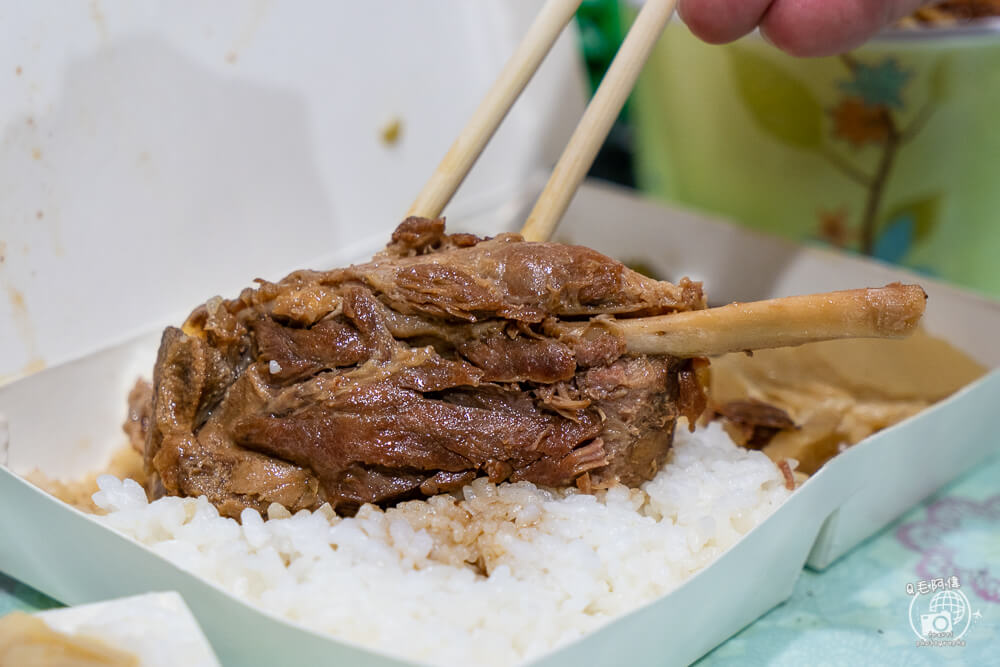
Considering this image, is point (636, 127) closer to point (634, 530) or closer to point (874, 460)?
point (874, 460)

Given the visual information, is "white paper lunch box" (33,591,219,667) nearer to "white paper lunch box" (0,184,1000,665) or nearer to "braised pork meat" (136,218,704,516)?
"white paper lunch box" (0,184,1000,665)

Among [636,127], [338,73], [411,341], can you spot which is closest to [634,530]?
[411,341]

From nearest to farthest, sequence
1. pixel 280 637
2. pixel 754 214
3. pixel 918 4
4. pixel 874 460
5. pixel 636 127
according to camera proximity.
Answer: pixel 280 637 < pixel 874 460 < pixel 918 4 < pixel 754 214 < pixel 636 127

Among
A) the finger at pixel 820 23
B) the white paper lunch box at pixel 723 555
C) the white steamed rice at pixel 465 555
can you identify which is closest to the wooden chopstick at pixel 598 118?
the finger at pixel 820 23

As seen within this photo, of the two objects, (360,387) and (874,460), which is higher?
(360,387)

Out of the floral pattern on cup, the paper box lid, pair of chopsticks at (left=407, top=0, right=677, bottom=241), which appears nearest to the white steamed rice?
pair of chopsticks at (left=407, top=0, right=677, bottom=241)

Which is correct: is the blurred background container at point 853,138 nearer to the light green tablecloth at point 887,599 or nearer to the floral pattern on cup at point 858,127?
the floral pattern on cup at point 858,127
